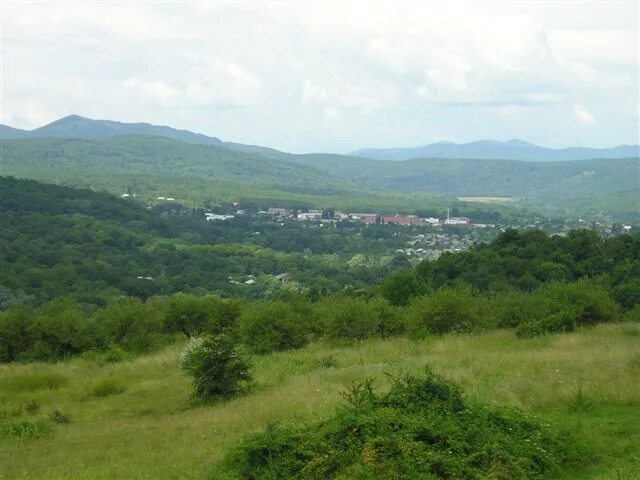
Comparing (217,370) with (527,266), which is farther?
(527,266)

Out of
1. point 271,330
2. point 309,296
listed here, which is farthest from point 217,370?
point 309,296

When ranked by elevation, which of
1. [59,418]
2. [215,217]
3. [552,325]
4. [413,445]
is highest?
[413,445]

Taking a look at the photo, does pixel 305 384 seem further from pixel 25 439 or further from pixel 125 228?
pixel 125 228

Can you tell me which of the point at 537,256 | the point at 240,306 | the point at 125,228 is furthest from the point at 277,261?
the point at 240,306

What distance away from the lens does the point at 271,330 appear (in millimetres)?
24922

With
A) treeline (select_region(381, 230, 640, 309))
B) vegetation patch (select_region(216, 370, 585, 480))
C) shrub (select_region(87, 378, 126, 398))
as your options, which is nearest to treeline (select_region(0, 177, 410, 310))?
treeline (select_region(381, 230, 640, 309))

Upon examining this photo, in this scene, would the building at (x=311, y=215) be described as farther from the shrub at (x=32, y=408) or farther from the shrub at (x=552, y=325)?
the shrub at (x=32, y=408)

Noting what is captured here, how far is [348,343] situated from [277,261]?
68.1m

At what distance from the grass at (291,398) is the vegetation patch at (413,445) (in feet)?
2.36

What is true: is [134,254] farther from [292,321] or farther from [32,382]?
[32,382]

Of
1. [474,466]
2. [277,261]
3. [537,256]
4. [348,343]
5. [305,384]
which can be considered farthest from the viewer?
[277,261]

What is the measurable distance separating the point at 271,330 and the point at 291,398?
9.36m

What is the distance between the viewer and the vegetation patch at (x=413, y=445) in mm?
Result: 9344

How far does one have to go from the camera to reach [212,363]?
18.3 m
